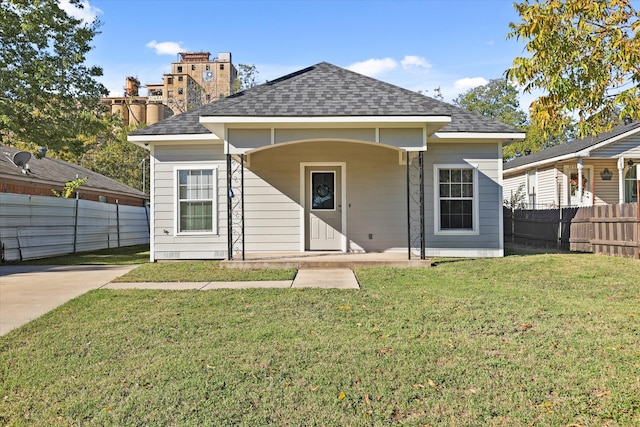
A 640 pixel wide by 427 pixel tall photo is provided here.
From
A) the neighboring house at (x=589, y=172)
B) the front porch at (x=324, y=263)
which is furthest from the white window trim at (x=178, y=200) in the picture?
the neighboring house at (x=589, y=172)

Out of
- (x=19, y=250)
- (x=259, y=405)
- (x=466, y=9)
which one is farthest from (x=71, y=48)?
(x=259, y=405)

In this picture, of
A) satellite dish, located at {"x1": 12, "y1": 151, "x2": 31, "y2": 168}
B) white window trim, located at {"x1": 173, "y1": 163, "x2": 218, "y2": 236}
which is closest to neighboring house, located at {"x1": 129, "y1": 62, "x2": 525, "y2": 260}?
white window trim, located at {"x1": 173, "y1": 163, "x2": 218, "y2": 236}

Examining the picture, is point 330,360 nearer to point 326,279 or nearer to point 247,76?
point 326,279

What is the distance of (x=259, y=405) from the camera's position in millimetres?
2900

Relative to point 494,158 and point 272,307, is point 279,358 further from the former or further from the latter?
point 494,158

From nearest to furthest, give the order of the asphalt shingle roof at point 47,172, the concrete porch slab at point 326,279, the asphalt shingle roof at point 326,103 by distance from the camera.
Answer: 1. the concrete porch slab at point 326,279
2. the asphalt shingle roof at point 326,103
3. the asphalt shingle roof at point 47,172

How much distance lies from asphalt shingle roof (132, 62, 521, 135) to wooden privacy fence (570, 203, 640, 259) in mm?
2958

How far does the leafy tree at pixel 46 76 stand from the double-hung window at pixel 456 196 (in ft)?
37.4

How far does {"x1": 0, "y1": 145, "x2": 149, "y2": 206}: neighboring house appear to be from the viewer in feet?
48.6

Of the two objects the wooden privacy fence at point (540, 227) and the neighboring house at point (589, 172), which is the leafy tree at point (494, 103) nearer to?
the neighboring house at point (589, 172)

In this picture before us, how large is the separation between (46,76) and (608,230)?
1556cm

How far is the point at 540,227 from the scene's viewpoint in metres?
14.0

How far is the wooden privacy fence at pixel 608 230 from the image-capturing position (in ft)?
31.4

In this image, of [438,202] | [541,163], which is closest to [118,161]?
[541,163]
